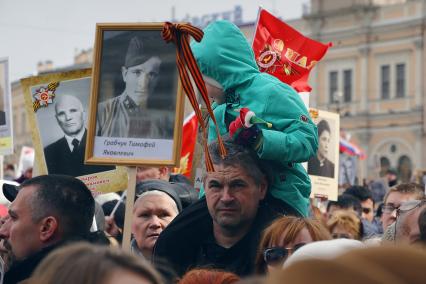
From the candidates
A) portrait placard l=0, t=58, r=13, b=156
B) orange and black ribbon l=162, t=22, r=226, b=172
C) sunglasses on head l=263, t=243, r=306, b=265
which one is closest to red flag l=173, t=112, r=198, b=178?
portrait placard l=0, t=58, r=13, b=156

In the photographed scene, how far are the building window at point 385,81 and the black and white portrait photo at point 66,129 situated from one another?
1990 inches

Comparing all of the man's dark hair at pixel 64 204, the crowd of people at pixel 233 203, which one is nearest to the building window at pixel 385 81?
the crowd of people at pixel 233 203

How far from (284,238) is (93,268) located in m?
1.74

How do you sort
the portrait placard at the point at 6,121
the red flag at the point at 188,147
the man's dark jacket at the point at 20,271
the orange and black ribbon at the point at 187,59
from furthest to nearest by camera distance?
the red flag at the point at 188,147, the portrait placard at the point at 6,121, the orange and black ribbon at the point at 187,59, the man's dark jacket at the point at 20,271

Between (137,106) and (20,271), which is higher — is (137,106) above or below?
above

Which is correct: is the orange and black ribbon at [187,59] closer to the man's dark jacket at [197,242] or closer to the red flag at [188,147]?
the man's dark jacket at [197,242]

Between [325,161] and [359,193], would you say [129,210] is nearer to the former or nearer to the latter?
[325,161]

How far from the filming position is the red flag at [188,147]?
28.9 ft

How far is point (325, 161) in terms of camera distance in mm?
8625

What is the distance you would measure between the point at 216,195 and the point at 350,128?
5306cm

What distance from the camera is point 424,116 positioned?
5288cm

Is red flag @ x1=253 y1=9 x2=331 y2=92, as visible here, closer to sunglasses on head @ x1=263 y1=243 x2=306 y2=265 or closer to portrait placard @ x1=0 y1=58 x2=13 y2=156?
portrait placard @ x1=0 y1=58 x2=13 y2=156

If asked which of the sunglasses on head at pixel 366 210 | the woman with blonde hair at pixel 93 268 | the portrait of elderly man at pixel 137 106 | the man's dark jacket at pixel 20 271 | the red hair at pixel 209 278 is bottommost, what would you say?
the sunglasses on head at pixel 366 210

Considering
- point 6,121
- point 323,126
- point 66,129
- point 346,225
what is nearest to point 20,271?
point 66,129
